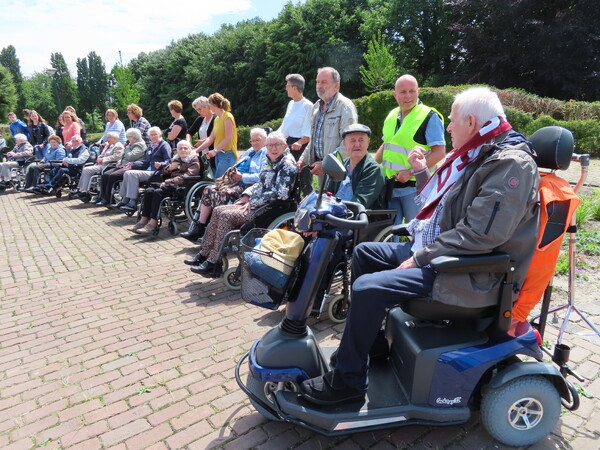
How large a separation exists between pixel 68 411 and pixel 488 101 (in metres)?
3.07

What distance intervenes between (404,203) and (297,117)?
7.78ft

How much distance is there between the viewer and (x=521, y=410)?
2223 millimetres

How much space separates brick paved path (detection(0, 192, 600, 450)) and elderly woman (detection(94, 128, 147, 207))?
9.19 ft

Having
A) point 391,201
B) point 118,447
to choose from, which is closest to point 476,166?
point 391,201

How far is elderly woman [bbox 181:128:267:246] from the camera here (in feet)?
17.7

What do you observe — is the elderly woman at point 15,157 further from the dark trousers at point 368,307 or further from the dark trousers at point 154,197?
the dark trousers at point 368,307

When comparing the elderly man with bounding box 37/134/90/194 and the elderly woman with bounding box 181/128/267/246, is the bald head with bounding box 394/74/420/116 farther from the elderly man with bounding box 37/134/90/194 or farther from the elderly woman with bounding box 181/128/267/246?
the elderly man with bounding box 37/134/90/194

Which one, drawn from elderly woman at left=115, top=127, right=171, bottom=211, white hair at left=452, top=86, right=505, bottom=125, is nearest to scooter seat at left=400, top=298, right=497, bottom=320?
white hair at left=452, top=86, right=505, bottom=125

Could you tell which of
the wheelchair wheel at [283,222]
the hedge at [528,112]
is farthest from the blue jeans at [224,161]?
the hedge at [528,112]

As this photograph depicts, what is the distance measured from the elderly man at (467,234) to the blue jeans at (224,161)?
460 centimetres

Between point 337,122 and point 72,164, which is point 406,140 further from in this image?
point 72,164

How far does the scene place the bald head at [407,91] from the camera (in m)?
3.92

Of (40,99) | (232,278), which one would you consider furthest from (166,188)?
(40,99)

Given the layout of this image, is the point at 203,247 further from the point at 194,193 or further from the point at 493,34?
the point at 493,34
